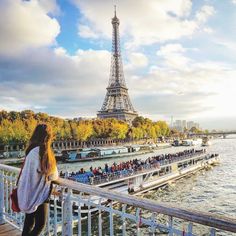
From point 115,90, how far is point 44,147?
363ft

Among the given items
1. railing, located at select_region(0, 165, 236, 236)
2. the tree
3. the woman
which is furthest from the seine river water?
the tree

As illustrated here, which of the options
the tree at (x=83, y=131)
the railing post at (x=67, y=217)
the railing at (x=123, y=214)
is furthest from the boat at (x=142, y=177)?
the tree at (x=83, y=131)

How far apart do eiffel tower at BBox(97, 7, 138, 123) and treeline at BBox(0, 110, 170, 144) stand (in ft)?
30.1

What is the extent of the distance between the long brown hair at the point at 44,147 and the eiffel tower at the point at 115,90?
10936 centimetres

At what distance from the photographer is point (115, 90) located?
11425 cm

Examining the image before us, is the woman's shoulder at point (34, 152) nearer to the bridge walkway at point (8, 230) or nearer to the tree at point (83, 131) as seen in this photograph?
the bridge walkway at point (8, 230)

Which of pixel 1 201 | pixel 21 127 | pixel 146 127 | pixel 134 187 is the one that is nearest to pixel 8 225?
pixel 1 201

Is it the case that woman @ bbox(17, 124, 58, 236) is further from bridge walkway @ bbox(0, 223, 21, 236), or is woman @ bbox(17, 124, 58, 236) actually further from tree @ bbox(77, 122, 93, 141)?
tree @ bbox(77, 122, 93, 141)

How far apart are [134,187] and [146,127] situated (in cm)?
Answer: 9294

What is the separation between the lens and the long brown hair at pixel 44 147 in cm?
391

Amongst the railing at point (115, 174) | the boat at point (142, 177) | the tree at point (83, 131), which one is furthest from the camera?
the tree at point (83, 131)

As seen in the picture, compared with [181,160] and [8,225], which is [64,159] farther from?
[8,225]

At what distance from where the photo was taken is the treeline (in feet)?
214

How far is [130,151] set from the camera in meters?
79.1
